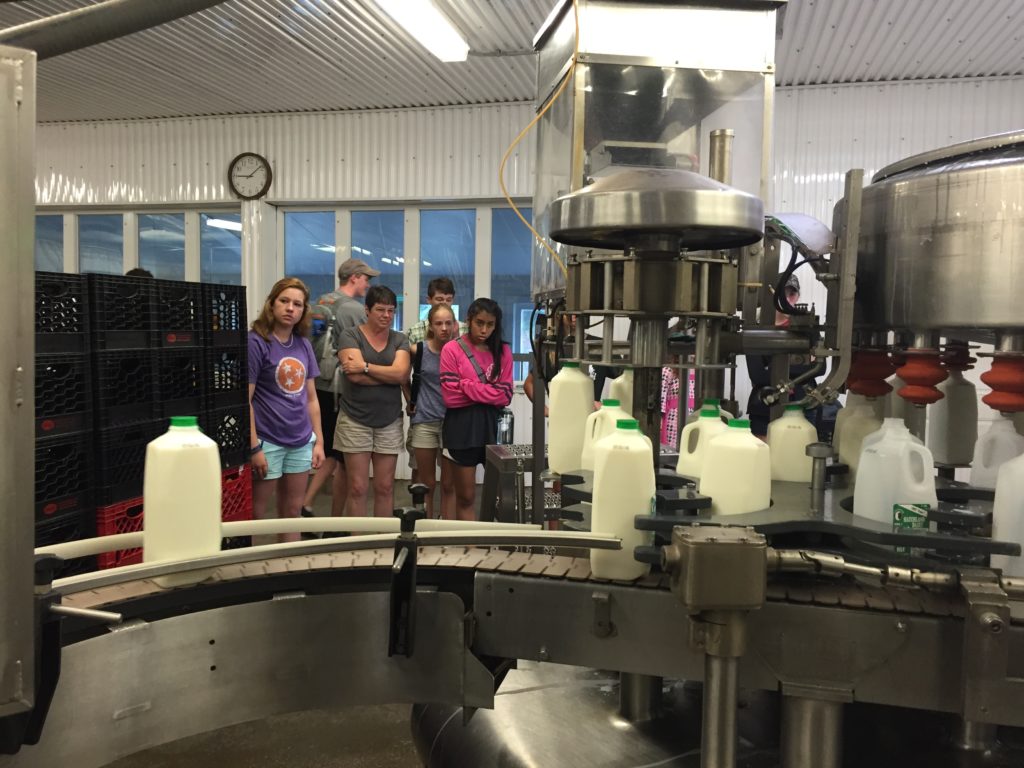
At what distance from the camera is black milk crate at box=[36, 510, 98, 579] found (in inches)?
72.4

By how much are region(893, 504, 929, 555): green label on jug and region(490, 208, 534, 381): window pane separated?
→ 4198 mm

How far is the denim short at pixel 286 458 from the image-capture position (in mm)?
2807

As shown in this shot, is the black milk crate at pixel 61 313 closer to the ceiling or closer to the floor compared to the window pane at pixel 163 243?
closer to the floor

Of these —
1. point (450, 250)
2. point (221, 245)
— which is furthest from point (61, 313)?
point (221, 245)

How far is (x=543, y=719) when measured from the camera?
47.5 inches

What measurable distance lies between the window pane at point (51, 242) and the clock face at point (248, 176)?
1.64m

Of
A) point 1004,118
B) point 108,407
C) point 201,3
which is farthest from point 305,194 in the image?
point 201,3

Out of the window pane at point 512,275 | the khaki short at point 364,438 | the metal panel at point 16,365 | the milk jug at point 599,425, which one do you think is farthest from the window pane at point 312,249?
the metal panel at point 16,365

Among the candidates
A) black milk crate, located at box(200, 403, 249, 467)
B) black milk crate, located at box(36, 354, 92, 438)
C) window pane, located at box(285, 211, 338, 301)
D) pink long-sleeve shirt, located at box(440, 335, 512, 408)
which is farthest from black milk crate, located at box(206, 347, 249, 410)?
window pane, located at box(285, 211, 338, 301)

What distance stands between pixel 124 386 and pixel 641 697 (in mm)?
1677

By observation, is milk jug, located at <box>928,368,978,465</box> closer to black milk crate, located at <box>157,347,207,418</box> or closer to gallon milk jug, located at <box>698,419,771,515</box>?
gallon milk jug, located at <box>698,419,771,515</box>

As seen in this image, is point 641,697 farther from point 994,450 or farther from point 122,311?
point 122,311

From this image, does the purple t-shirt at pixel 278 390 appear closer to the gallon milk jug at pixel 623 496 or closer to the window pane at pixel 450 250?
the gallon milk jug at pixel 623 496

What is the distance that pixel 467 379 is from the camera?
320cm
